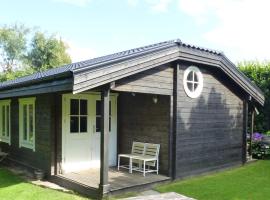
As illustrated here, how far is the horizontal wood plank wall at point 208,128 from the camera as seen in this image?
7936 millimetres

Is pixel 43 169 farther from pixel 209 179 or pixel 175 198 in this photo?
pixel 175 198

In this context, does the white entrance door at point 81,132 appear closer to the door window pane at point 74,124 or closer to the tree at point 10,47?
the door window pane at point 74,124

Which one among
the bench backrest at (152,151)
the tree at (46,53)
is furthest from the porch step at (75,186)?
the tree at (46,53)

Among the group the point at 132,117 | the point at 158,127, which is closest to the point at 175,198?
the point at 158,127

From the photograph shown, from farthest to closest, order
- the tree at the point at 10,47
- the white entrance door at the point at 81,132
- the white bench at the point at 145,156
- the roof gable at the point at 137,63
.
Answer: the tree at the point at 10,47 < the white entrance door at the point at 81,132 < the white bench at the point at 145,156 < the roof gable at the point at 137,63

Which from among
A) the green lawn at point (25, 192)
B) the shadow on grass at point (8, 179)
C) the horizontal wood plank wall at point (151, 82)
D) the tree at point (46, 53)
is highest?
the tree at point (46, 53)

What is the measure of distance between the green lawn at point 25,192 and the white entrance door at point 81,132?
107 centimetres

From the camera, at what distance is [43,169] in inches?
325

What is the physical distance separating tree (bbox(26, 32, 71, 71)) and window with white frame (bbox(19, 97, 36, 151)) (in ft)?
79.4

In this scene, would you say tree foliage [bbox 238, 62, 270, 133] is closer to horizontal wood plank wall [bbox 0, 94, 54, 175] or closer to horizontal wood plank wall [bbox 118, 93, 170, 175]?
horizontal wood plank wall [bbox 118, 93, 170, 175]

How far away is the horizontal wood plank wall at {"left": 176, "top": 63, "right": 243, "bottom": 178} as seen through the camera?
7936 mm


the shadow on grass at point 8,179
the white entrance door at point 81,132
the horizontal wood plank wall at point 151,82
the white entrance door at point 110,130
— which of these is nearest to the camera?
the horizontal wood plank wall at point 151,82

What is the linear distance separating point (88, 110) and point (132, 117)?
1263mm

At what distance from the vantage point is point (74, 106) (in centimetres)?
824
